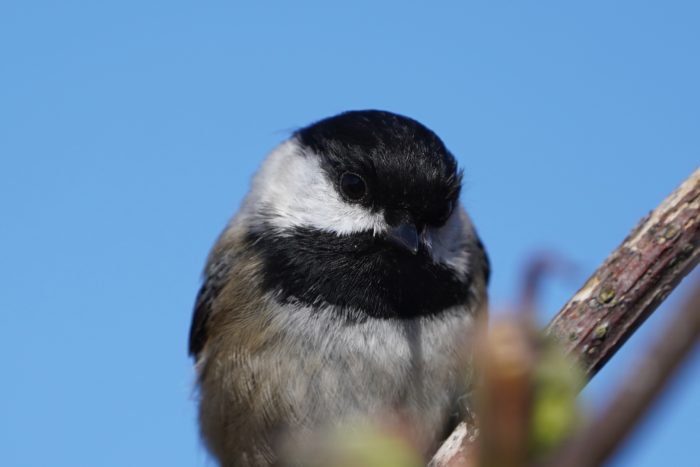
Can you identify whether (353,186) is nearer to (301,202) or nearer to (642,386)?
(301,202)

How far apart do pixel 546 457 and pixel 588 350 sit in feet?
7.51

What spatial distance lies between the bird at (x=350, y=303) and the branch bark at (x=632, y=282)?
247cm

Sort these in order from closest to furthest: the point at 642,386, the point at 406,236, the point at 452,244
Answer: the point at 642,386
the point at 406,236
the point at 452,244

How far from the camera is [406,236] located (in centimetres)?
544

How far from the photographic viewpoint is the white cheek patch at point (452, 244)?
5.81 meters

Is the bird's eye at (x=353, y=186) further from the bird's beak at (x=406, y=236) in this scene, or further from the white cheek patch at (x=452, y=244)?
the white cheek patch at (x=452, y=244)

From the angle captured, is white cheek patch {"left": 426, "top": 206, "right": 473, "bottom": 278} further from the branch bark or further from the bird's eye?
the branch bark

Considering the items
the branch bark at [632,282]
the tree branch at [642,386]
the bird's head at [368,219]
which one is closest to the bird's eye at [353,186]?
the bird's head at [368,219]

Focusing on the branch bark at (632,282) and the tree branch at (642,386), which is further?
the branch bark at (632,282)

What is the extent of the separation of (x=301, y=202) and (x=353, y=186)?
44 centimetres

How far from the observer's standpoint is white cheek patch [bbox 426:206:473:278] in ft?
19.0

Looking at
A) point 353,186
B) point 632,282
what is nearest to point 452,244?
point 353,186

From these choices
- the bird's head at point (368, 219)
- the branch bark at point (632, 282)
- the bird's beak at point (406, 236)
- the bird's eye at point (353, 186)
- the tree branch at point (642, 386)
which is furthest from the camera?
the bird's eye at point (353, 186)

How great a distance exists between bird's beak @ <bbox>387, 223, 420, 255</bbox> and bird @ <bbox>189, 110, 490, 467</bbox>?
0.01 metres
